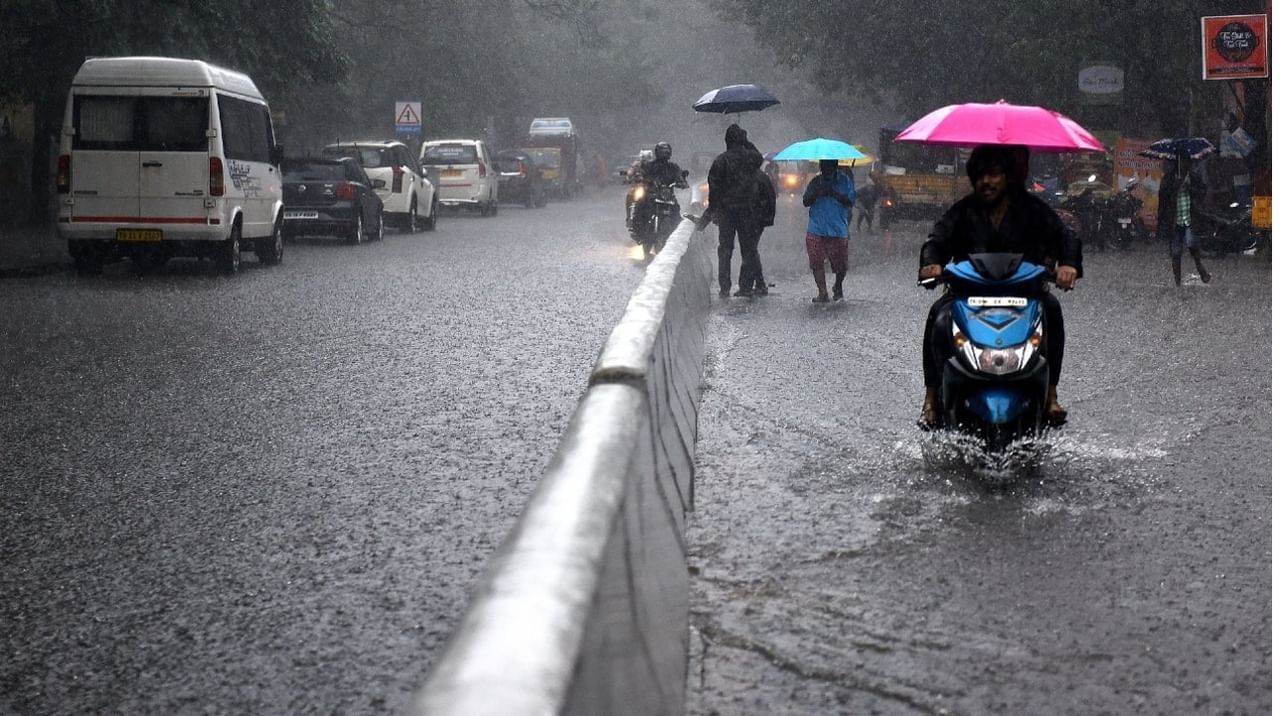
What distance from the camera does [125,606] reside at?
540 cm

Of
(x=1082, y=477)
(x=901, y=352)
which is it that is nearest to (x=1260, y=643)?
(x=1082, y=477)

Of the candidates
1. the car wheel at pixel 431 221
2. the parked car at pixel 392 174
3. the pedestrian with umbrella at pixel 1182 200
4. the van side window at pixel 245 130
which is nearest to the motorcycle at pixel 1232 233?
the pedestrian with umbrella at pixel 1182 200

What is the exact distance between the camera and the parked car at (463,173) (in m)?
41.5

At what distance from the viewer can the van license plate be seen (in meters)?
19.4

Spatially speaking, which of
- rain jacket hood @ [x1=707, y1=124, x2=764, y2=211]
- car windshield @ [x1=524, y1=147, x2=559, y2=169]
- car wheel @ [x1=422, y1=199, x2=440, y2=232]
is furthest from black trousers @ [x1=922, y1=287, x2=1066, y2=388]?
car windshield @ [x1=524, y1=147, x2=559, y2=169]

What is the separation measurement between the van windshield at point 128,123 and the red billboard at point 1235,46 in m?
14.8

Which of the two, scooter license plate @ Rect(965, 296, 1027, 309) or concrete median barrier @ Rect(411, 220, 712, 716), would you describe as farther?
scooter license plate @ Rect(965, 296, 1027, 309)

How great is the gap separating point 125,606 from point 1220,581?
347cm

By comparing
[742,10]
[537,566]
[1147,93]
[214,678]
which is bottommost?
[214,678]

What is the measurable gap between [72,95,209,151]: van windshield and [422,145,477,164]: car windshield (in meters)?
22.2

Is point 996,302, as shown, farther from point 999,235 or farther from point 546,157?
point 546,157

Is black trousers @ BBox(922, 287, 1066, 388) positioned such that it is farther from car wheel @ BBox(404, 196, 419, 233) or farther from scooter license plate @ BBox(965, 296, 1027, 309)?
car wheel @ BBox(404, 196, 419, 233)

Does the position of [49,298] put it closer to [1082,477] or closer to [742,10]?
[1082,477]

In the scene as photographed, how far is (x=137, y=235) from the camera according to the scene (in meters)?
19.4
